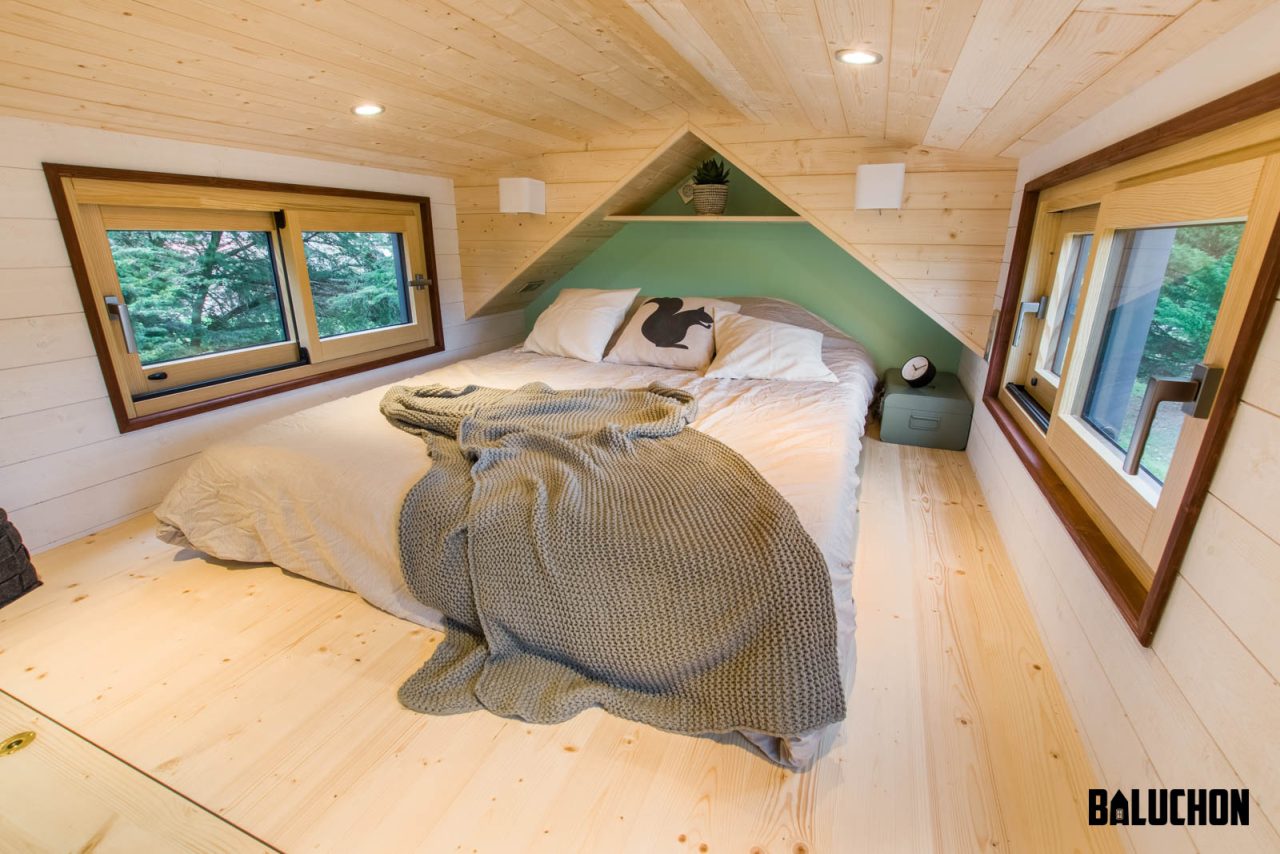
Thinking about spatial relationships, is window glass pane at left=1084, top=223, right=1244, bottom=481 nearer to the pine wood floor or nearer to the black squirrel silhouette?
the pine wood floor

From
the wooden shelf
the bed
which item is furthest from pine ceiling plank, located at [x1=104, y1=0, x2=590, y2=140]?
the bed

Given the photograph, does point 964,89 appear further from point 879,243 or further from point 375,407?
point 375,407

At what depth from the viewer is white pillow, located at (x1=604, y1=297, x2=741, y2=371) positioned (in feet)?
10.00

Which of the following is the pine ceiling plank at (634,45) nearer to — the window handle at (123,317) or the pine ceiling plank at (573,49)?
the pine ceiling plank at (573,49)

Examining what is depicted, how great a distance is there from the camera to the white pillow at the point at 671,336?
3047 mm

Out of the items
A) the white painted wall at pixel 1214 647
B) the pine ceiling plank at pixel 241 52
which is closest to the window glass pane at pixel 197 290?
the pine ceiling plank at pixel 241 52

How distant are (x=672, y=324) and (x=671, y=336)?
85 mm

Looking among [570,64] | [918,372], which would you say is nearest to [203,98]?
[570,64]

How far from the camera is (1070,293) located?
2.19m

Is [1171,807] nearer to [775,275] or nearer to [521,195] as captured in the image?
[775,275]

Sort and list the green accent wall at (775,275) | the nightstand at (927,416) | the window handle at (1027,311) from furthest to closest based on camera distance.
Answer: the green accent wall at (775,275)
the nightstand at (927,416)
the window handle at (1027,311)

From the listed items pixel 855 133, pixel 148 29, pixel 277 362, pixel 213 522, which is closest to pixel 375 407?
pixel 213 522

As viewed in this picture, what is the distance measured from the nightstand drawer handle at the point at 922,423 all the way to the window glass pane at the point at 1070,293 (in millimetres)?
823

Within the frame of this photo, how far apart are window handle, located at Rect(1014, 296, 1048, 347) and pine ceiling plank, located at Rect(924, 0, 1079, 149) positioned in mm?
811
